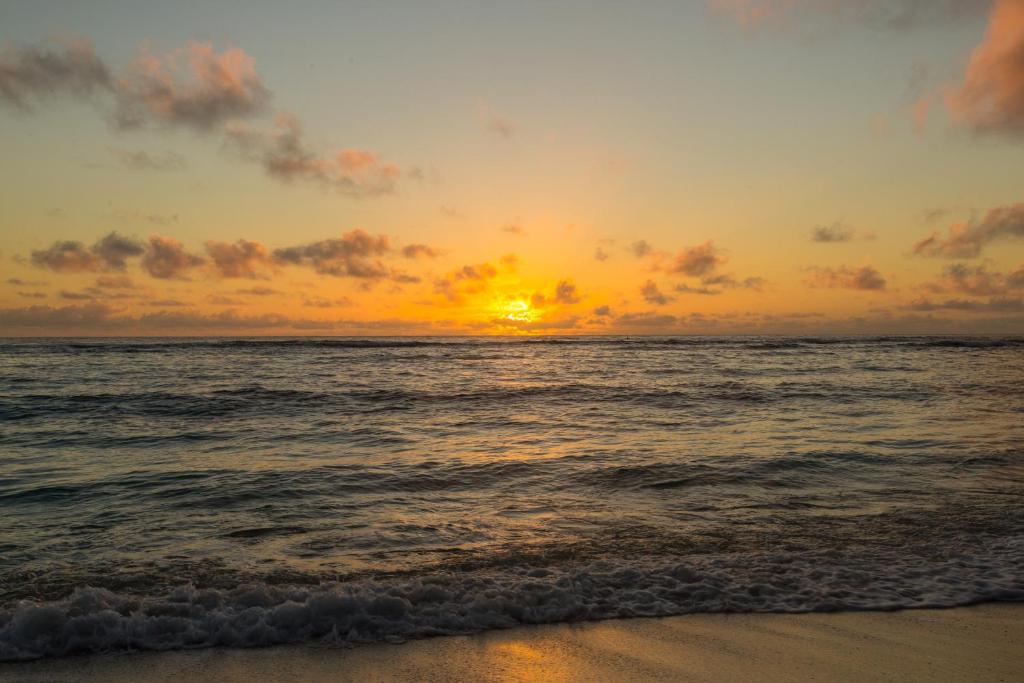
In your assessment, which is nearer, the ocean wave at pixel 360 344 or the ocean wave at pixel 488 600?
the ocean wave at pixel 488 600

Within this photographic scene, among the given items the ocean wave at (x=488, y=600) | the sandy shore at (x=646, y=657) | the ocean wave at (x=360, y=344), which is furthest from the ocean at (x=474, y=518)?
the ocean wave at (x=360, y=344)

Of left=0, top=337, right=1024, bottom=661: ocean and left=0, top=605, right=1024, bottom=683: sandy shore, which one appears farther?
left=0, top=337, right=1024, bottom=661: ocean

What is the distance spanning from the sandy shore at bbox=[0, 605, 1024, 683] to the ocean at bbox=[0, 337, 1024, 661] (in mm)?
254

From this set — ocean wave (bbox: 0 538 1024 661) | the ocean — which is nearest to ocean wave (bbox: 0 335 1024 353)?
the ocean

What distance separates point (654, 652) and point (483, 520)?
13.8 ft

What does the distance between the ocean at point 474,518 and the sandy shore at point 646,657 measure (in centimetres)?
25

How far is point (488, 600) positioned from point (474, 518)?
3.19 m

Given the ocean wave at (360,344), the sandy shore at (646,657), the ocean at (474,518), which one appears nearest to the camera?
the sandy shore at (646,657)

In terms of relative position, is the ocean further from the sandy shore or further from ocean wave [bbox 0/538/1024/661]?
the sandy shore

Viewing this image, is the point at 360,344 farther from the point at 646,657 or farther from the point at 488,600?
the point at 646,657

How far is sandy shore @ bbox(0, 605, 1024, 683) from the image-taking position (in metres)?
4.94

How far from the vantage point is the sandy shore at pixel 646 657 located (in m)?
4.94

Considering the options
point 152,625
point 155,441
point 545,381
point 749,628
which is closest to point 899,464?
point 749,628

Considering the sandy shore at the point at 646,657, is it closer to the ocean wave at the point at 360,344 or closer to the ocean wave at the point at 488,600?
the ocean wave at the point at 488,600
